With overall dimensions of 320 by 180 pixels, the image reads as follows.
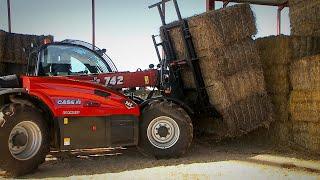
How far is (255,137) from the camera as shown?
10.5 metres

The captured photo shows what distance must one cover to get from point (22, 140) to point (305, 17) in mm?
7325

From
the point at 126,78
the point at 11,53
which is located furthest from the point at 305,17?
the point at 11,53

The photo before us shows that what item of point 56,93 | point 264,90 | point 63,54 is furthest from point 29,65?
point 264,90

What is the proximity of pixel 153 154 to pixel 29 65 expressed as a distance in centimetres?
282

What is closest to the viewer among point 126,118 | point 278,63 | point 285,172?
point 285,172

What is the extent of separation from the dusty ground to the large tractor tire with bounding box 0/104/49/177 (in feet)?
0.80

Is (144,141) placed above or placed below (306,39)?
below

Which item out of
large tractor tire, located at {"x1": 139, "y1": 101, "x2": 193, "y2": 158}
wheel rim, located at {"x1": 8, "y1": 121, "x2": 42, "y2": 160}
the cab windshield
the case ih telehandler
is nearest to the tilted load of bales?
the case ih telehandler

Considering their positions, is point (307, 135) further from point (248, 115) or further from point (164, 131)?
point (164, 131)

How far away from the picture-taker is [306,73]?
952cm

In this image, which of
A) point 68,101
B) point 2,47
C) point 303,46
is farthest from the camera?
point 2,47

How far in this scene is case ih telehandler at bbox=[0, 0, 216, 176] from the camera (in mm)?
7434

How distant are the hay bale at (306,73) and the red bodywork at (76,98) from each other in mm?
3506

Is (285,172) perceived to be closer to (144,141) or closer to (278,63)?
(144,141)
